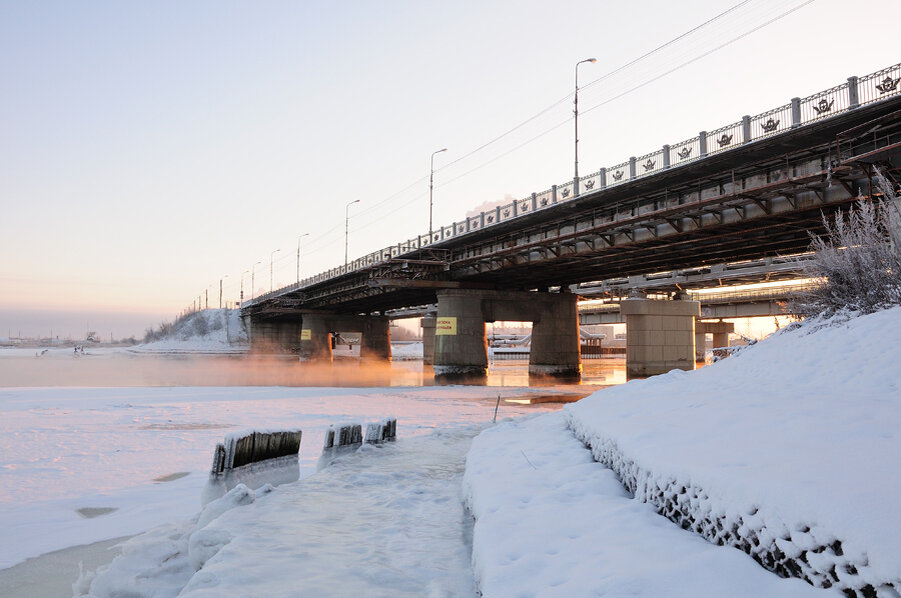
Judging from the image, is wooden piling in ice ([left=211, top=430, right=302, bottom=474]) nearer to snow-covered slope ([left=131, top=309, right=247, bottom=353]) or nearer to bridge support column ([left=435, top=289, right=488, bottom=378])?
bridge support column ([left=435, top=289, right=488, bottom=378])

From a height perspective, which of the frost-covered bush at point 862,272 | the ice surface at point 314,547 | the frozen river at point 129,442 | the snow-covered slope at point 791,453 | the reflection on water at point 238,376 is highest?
the frost-covered bush at point 862,272

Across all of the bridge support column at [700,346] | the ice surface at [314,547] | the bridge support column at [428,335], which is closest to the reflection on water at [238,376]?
the bridge support column at [428,335]

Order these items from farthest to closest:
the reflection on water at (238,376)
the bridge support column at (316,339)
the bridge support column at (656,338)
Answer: the bridge support column at (316,339) → the bridge support column at (656,338) → the reflection on water at (238,376)

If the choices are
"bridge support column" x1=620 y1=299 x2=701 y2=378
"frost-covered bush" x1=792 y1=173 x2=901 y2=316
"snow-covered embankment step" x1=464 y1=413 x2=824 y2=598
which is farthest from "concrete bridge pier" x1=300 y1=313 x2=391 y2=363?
"snow-covered embankment step" x1=464 y1=413 x2=824 y2=598

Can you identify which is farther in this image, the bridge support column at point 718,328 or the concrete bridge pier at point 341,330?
the bridge support column at point 718,328

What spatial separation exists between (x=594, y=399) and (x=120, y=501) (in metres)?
9.01

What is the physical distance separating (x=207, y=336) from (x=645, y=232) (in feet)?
467

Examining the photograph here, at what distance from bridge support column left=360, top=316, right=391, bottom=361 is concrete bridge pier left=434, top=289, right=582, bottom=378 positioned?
40.6m

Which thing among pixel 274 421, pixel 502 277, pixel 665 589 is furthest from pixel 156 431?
pixel 502 277

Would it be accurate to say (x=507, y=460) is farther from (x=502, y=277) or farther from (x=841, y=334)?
(x=502, y=277)

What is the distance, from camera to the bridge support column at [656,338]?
169 ft

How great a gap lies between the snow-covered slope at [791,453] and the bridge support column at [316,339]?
268ft

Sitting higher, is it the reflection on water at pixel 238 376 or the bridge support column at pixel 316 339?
the bridge support column at pixel 316 339

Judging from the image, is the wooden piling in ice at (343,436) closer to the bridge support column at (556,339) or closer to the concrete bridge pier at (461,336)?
the concrete bridge pier at (461,336)
